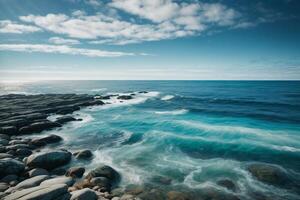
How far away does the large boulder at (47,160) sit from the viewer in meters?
17.1

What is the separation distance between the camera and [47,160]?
57.3 feet

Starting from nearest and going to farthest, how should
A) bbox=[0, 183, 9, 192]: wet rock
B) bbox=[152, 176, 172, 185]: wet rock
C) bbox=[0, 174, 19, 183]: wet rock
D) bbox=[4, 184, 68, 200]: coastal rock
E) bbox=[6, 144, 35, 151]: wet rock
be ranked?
1. bbox=[4, 184, 68, 200]: coastal rock
2. bbox=[0, 183, 9, 192]: wet rock
3. bbox=[0, 174, 19, 183]: wet rock
4. bbox=[152, 176, 172, 185]: wet rock
5. bbox=[6, 144, 35, 151]: wet rock

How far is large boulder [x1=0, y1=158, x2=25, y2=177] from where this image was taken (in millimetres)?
15373

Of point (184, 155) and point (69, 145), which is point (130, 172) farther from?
point (69, 145)

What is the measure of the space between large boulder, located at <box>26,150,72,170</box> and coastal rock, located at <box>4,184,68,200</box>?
6.43 meters

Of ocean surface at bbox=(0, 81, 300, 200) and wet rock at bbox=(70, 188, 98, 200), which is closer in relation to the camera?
wet rock at bbox=(70, 188, 98, 200)

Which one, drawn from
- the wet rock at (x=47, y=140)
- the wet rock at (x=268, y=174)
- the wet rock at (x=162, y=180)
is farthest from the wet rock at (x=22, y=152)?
the wet rock at (x=268, y=174)

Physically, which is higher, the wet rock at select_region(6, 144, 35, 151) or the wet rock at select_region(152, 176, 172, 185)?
the wet rock at select_region(6, 144, 35, 151)

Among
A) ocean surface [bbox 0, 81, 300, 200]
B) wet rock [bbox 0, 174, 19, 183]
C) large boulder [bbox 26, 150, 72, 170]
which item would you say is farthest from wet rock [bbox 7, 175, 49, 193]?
ocean surface [bbox 0, 81, 300, 200]

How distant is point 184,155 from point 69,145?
45.9ft

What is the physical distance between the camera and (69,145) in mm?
24375

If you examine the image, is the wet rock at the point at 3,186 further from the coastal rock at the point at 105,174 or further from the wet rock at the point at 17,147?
the wet rock at the point at 17,147

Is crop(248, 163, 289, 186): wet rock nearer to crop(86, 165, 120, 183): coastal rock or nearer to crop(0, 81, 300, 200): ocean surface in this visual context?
crop(0, 81, 300, 200): ocean surface

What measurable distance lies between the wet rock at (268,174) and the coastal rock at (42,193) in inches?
560
